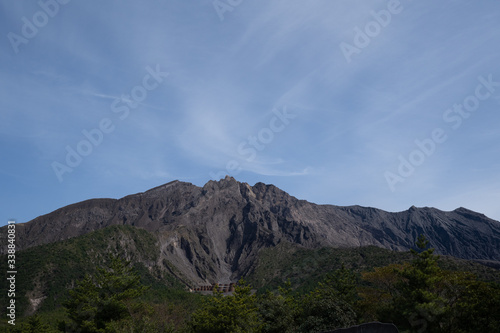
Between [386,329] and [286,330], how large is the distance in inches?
893

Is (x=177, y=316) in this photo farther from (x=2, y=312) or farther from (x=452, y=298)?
(x=2, y=312)

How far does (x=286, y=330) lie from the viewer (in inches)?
1460

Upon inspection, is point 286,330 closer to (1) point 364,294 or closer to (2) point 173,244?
(1) point 364,294

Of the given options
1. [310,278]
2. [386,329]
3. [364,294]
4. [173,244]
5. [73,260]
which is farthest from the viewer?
[173,244]

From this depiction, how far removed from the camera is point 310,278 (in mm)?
122562

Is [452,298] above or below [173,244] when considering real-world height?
below

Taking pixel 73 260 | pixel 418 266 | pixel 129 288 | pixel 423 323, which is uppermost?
pixel 73 260

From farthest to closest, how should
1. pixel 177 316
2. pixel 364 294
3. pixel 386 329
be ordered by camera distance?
pixel 177 316 → pixel 364 294 → pixel 386 329

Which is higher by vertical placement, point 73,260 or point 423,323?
point 73,260

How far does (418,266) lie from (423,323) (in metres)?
5.73

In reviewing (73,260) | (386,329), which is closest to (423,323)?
(386,329)

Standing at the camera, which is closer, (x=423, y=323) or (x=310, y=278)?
(x=423, y=323)

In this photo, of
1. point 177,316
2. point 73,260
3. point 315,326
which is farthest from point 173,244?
point 315,326

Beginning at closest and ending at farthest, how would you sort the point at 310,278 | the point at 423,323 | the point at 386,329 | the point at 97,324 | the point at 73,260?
the point at 386,329 < the point at 423,323 < the point at 97,324 < the point at 73,260 < the point at 310,278
